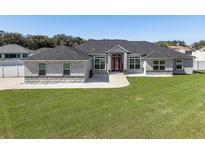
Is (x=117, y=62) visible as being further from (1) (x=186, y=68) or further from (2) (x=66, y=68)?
(2) (x=66, y=68)

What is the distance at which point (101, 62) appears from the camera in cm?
2989

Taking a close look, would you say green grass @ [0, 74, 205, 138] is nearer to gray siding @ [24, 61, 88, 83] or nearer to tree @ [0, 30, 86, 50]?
gray siding @ [24, 61, 88, 83]

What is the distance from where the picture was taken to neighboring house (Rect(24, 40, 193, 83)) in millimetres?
21469

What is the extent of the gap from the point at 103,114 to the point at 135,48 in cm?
2189

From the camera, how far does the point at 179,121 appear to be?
31.5 feet

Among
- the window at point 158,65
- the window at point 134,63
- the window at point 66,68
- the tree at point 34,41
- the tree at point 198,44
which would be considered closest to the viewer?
the window at point 66,68

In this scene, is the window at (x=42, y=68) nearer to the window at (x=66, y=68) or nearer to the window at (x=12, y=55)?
the window at (x=66, y=68)

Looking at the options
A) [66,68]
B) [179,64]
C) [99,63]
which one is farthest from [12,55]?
[179,64]

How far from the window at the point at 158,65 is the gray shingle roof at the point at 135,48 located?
75 centimetres

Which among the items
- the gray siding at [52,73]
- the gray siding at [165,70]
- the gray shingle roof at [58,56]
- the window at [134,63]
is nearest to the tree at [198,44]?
the window at [134,63]

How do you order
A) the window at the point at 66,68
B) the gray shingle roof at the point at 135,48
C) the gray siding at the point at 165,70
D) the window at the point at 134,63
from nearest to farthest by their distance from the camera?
the window at the point at 66,68 → the gray siding at the point at 165,70 → the gray shingle roof at the point at 135,48 → the window at the point at 134,63

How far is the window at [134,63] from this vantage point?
29.9 metres

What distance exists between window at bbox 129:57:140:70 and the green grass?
1390 centimetres

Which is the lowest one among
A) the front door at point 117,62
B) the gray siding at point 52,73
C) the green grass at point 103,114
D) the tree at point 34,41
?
the green grass at point 103,114
